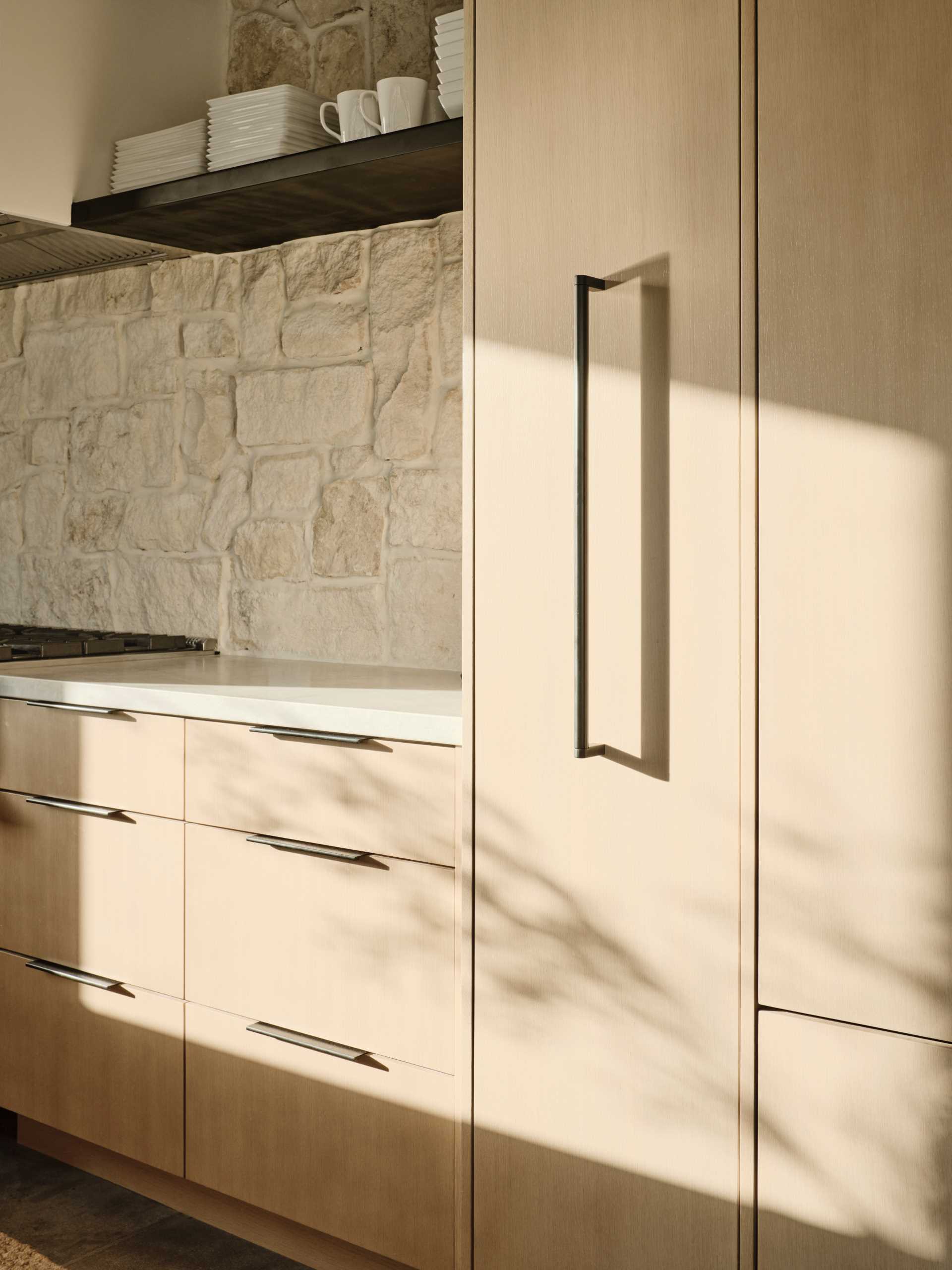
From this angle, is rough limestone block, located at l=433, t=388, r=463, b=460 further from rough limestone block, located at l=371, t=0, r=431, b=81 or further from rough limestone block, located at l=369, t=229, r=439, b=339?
rough limestone block, located at l=371, t=0, r=431, b=81

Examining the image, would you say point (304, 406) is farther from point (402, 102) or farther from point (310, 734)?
point (310, 734)

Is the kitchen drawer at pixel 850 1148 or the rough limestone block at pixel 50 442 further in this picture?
the rough limestone block at pixel 50 442

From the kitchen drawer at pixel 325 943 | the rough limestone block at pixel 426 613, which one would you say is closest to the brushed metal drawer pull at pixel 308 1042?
the kitchen drawer at pixel 325 943

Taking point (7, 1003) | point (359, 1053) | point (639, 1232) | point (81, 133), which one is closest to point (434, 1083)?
point (359, 1053)

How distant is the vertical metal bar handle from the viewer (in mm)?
1604

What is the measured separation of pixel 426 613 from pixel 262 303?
0.84m

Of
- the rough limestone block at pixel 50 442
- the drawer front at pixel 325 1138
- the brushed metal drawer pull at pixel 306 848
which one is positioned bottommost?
the drawer front at pixel 325 1138

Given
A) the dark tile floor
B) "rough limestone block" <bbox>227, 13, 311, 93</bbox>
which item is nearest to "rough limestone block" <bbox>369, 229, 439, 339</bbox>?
"rough limestone block" <bbox>227, 13, 311, 93</bbox>

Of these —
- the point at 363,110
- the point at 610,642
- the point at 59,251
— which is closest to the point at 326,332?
the point at 363,110

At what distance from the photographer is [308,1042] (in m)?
1.95

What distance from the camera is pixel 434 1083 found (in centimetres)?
183

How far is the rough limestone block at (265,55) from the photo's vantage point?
2.74 m

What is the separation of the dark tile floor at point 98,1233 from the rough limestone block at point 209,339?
1804mm

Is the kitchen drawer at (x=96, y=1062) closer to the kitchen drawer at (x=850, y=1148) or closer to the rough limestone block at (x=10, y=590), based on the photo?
the kitchen drawer at (x=850, y=1148)
